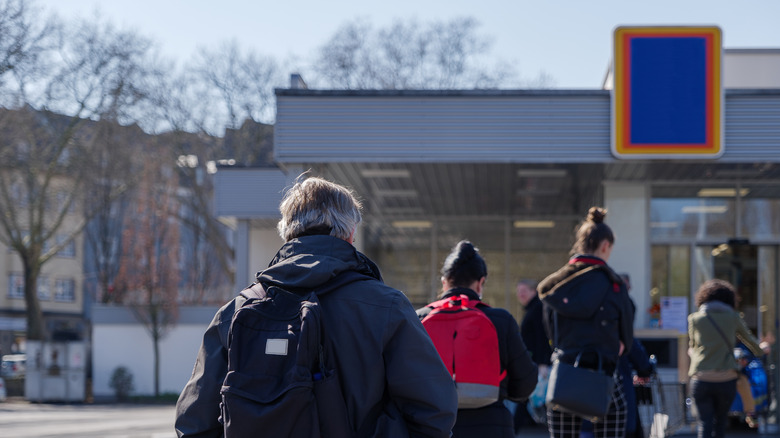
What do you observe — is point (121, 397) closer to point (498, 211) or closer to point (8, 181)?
point (8, 181)

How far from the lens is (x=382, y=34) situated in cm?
3709

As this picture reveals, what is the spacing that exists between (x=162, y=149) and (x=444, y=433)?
34.8 m

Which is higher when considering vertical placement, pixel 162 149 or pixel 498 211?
pixel 162 149

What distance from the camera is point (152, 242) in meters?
38.6

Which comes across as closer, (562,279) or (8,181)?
(562,279)

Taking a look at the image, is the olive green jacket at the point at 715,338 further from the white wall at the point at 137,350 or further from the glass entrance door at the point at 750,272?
the white wall at the point at 137,350

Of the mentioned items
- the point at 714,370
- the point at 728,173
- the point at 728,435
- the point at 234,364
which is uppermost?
the point at 728,173

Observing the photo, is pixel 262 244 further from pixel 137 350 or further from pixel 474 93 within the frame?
pixel 137 350

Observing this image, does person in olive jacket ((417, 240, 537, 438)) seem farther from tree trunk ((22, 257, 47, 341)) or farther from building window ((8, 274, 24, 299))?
building window ((8, 274, 24, 299))

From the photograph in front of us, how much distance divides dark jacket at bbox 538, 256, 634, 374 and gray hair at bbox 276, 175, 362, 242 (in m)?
2.74

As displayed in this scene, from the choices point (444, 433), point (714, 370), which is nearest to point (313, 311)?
point (444, 433)

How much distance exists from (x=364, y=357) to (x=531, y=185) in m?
11.8

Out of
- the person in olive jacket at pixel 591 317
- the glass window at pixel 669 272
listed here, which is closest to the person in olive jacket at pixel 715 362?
the person in olive jacket at pixel 591 317

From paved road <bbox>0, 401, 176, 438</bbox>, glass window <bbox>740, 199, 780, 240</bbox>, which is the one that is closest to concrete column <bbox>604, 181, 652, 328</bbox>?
glass window <bbox>740, 199, 780, 240</bbox>
